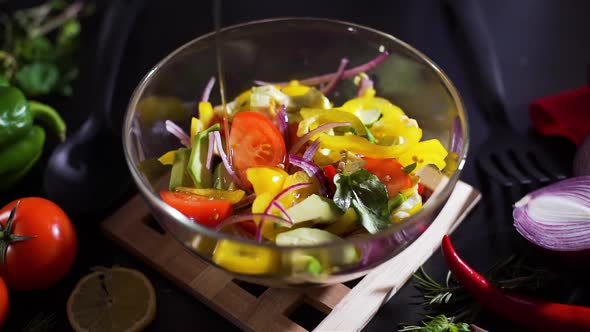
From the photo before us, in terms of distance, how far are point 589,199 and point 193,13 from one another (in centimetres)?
148

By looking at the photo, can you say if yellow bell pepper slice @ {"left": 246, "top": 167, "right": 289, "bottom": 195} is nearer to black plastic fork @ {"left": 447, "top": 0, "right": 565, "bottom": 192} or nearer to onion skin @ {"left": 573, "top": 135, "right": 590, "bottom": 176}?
black plastic fork @ {"left": 447, "top": 0, "right": 565, "bottom": 192}

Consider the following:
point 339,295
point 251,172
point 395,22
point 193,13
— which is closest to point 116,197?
point 251,172

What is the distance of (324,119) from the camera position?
185 cm

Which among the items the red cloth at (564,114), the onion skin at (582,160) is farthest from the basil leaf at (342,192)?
the red cloth at (564,114)

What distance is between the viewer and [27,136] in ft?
6.95

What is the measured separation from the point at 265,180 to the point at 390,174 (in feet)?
1.00

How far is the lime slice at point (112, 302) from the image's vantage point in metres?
1.74

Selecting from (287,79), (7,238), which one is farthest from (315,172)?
(7,238)

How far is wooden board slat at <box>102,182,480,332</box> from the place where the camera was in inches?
68.6

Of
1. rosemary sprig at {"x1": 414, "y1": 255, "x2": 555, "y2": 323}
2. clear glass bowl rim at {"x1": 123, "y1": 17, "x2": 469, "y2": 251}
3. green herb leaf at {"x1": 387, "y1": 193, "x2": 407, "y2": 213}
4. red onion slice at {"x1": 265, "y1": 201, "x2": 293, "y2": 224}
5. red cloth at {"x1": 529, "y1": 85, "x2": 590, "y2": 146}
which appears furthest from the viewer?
red cloth at {"x1": 529, "y1": 85, "x2": 590, "y2": 146}

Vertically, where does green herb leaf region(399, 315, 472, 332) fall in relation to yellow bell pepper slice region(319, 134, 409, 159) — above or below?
below

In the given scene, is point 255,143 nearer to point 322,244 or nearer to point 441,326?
point 322,244

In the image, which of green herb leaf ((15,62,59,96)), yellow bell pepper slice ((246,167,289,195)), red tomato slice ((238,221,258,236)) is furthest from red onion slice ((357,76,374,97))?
green herb leaf ((15,62,59,96))

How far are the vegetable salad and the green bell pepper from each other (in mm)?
454
